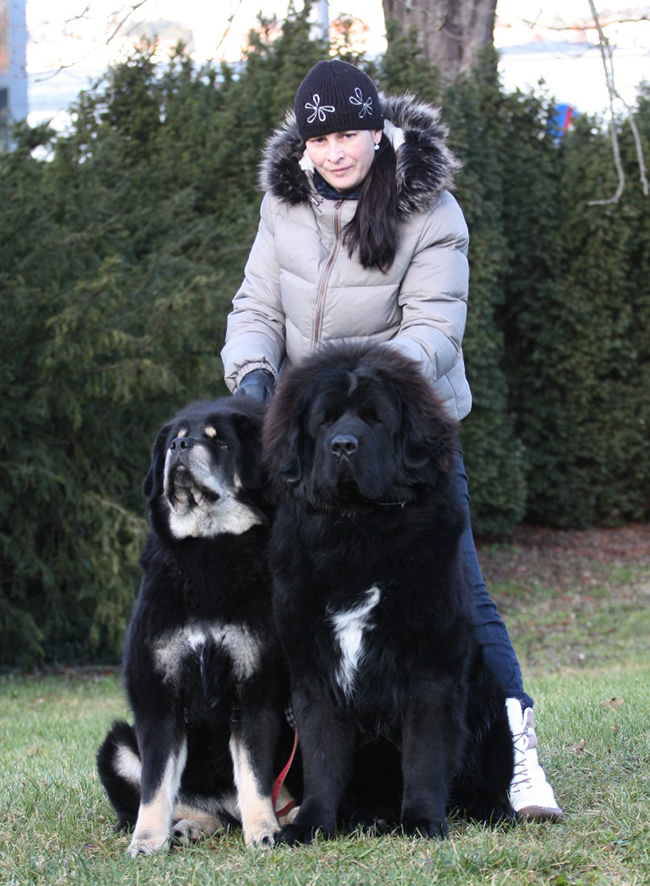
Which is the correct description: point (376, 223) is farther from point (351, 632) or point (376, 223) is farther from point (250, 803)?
point (250, 803)

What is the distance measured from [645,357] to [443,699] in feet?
36.8

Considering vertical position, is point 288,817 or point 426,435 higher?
point 426,435

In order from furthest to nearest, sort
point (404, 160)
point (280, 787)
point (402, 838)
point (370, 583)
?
point (404, 160), point (280, 787), point (370, 583), point (402, 838)

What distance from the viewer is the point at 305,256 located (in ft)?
12.6

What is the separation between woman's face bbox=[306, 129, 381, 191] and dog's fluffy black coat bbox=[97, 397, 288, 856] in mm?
936

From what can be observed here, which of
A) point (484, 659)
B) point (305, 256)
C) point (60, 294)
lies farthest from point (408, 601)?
point (60, 294)

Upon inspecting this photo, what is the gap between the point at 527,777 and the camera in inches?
140

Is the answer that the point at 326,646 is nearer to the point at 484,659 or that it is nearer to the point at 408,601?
the point at 408,601

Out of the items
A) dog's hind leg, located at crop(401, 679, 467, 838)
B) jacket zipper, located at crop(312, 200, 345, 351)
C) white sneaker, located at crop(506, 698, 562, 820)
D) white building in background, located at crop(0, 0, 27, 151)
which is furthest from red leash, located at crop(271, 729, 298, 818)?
white building in background, located at crop(0, 0, 27, 151)

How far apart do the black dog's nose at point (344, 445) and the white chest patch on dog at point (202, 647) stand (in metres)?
0.77

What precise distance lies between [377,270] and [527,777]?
1.89m

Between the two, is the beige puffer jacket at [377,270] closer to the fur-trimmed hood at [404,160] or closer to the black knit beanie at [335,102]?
the fur-trimmed hood at [404,160]

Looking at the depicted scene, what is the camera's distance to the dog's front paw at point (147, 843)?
328cm

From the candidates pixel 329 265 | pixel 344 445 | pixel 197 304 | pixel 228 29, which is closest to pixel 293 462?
pixel 344 445
